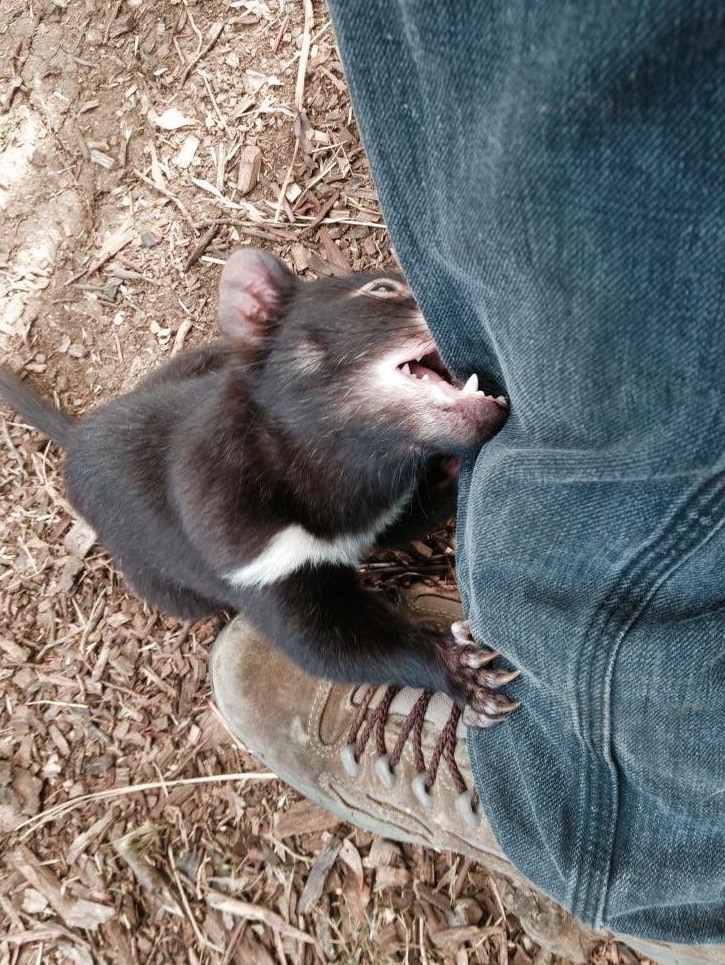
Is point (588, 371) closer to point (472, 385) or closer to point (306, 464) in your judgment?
point (472, 385)

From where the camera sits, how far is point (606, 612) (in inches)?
47.2

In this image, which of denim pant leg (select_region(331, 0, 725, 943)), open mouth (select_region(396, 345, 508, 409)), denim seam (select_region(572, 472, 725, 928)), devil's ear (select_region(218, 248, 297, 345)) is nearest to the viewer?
denim pant leg (select_region(331, 0, 725, 943))

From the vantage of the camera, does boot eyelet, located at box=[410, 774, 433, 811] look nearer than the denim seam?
No

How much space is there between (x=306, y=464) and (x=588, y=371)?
2.89ft

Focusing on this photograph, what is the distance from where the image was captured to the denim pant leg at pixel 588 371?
0.74 m

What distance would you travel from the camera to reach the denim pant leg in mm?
743

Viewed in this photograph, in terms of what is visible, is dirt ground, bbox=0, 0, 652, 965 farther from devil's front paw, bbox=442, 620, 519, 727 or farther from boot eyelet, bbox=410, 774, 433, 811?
devil's front paw, bbox=442, 620, 519, 727

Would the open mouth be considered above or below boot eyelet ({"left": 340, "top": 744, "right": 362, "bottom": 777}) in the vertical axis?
above

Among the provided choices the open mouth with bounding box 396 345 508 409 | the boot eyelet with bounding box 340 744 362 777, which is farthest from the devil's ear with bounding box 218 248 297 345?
the boot eyelet with bounding box 340 744 362 777

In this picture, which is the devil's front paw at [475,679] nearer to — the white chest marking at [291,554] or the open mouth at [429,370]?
the white chest marking at [291,554]

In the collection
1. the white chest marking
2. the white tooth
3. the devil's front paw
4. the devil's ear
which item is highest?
the devil's ear

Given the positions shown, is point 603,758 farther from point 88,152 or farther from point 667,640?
point 88,152

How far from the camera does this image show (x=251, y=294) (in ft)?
5.98

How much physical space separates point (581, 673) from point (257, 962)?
4.66 ft
